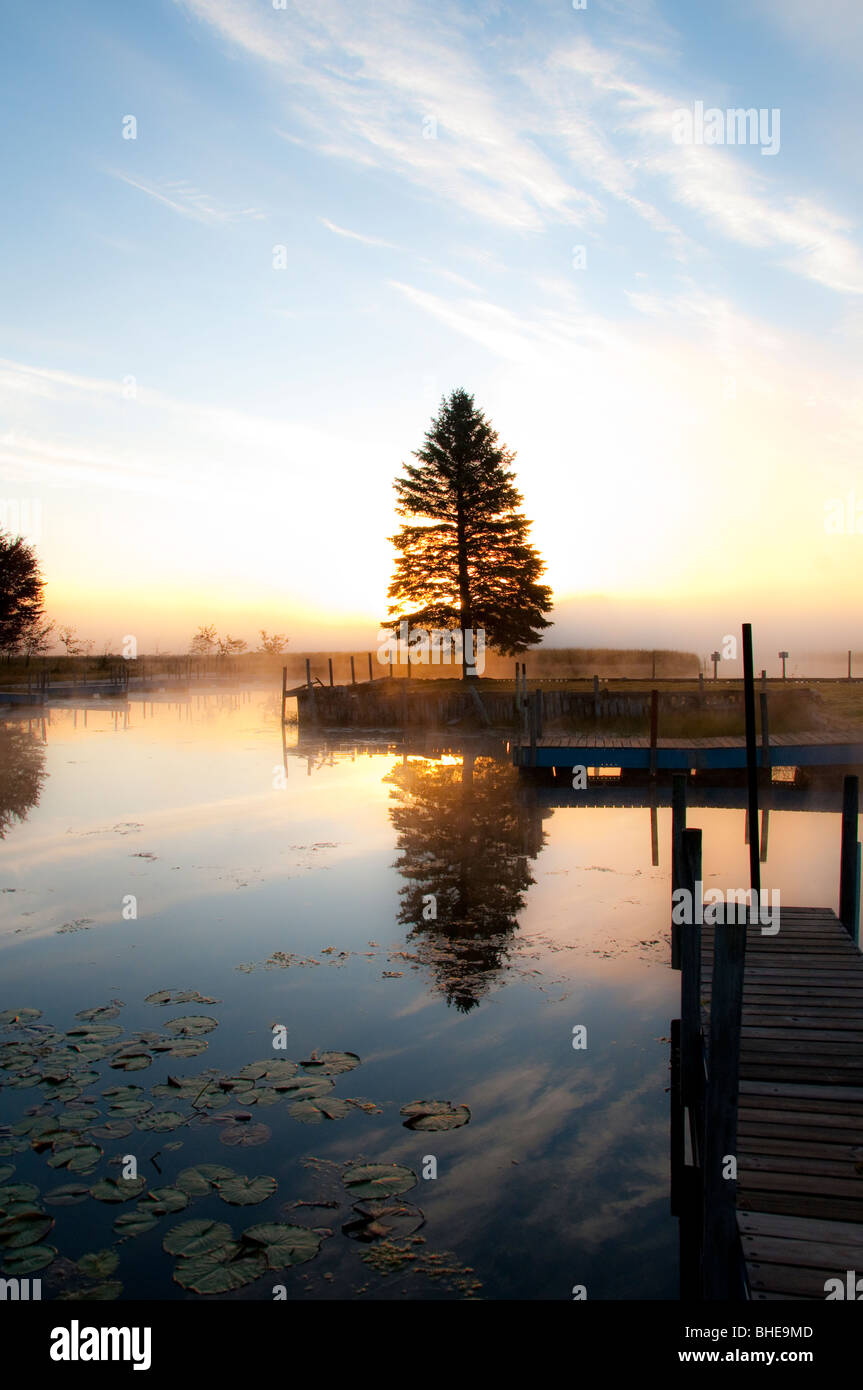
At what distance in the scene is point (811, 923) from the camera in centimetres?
1020

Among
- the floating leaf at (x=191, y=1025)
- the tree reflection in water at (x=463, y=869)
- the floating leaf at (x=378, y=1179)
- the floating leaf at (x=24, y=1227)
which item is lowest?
the floating leaf at (x=378, y=1179)

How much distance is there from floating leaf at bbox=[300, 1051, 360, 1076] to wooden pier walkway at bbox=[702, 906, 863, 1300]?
3.28 m

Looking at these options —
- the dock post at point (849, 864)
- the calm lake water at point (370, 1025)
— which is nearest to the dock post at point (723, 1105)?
the calm lake water at point (370, 1025)

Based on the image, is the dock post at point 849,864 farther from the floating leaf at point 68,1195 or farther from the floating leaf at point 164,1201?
the floating leaf at point 68,1195

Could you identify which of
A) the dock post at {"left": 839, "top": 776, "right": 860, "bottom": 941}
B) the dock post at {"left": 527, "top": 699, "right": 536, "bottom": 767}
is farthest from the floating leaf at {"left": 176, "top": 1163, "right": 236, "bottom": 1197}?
the dock post at {"left": 527, "top": 699, "right": 536, "bottom": 767}

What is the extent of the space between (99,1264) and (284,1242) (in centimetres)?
113

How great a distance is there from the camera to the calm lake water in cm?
579

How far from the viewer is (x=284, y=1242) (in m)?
5.66

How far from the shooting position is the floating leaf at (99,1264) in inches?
212

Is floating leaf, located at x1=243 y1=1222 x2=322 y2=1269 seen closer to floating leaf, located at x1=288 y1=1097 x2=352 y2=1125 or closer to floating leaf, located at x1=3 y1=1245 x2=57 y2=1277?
floating leaf, located at x1=3 y1=1245 x2=57 y2=1277

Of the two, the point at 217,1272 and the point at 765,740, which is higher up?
the point at 765,740

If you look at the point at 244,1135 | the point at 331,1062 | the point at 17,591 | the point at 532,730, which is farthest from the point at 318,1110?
the point at 17,591

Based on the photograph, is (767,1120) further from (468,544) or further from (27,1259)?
(468,544)

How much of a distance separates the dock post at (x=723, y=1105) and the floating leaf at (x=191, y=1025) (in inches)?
225
